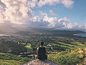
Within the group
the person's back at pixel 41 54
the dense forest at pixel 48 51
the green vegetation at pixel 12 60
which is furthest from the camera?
the green vegetation at pixel 12 60

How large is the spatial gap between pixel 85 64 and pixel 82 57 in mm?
2079

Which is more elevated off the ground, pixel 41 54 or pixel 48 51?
pixel 41 54

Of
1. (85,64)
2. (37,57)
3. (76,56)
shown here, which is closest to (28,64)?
(37,57)

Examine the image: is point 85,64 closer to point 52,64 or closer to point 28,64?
point 52,64

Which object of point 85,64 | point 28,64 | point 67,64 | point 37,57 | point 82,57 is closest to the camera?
point 28,64

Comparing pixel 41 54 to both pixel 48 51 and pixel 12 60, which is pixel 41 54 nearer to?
pixel 12 60

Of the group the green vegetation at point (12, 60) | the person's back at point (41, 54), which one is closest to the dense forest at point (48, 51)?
the green vegetation at point (12, 60)

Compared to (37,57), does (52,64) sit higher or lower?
lower

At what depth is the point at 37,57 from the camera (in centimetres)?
538

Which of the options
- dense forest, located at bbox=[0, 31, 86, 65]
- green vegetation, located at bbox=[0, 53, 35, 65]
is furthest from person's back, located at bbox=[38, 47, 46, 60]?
green vegetation, located at bbox=[0, 53, 35, 65]

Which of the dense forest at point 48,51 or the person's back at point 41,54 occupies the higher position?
the person's back at point 41,54

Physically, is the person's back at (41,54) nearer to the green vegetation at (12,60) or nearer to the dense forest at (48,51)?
the dense forest at (48,51)

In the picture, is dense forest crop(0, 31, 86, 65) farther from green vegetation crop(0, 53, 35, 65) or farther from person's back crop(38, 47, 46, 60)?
person's back crop(38, 47, 46, 60)

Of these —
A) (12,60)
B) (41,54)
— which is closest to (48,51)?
(12,60)
